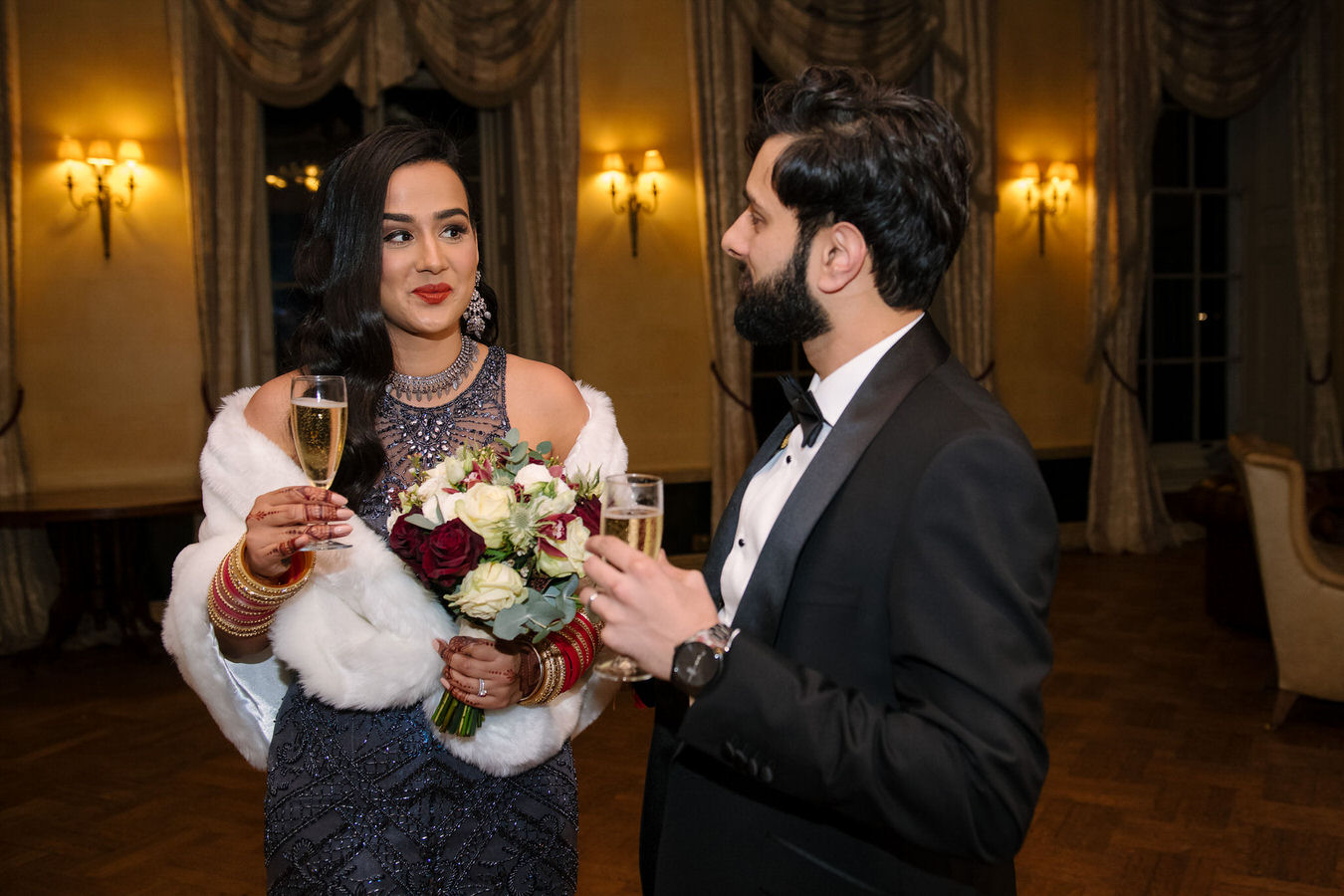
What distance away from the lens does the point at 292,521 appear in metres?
1.43

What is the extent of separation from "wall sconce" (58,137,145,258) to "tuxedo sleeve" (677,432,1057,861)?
579 centimetres

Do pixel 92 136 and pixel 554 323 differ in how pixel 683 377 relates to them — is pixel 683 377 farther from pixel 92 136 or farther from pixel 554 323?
pixel 92 136

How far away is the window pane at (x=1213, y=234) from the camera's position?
8438mm

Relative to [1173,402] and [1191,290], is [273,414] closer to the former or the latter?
[1173,402]

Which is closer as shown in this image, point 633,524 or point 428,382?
point 633,524

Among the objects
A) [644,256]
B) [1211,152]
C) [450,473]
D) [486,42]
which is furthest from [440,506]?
[1211,152]

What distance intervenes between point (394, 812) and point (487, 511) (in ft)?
2.06

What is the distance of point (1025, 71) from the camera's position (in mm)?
7656

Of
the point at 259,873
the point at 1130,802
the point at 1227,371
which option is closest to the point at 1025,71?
the point at 1227,371

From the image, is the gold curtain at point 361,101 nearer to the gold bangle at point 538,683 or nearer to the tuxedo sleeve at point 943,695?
the gold bangle at point 538,683

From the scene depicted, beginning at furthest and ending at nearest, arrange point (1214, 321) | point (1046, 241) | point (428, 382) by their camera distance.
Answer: point (1214, 321)
point (1046, 241)
point (428, 382)

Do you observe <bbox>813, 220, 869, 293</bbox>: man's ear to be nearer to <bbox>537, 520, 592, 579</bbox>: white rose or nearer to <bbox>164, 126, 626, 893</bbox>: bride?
<bbox>537, 520, 592, 579</bbox>: white rose

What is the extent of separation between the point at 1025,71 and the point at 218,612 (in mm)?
7425

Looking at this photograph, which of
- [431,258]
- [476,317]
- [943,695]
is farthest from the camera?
[476,317]
